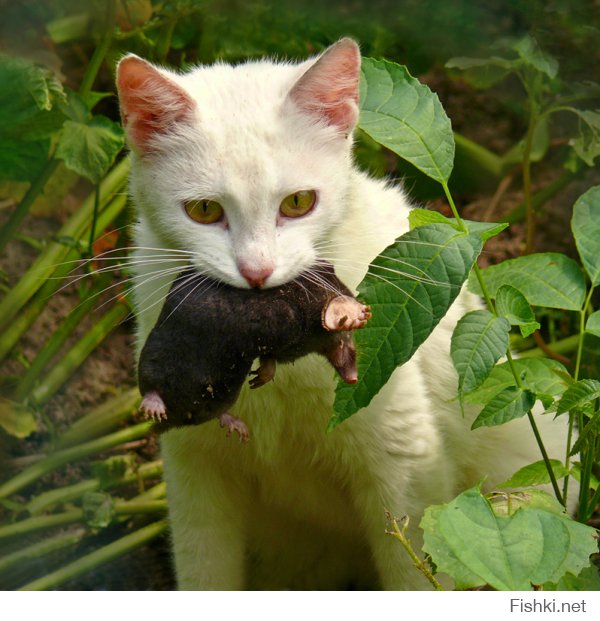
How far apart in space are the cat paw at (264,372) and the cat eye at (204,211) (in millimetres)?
270

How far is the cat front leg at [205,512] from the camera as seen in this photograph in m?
2.04

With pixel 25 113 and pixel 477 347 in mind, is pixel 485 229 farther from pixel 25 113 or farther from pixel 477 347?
pixel 25 113

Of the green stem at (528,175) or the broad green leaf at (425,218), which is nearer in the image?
the broad green leaf at (425,218)

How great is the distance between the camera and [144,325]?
6.42 ft

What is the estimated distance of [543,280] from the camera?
6.12 ft

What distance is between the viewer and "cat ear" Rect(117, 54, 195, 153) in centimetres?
167

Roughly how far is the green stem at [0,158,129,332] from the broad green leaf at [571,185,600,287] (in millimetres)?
1327

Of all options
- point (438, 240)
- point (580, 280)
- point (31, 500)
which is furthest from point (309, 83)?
point (31, 500)

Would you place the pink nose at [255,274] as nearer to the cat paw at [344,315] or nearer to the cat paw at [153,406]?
the cat paw at [344,315]

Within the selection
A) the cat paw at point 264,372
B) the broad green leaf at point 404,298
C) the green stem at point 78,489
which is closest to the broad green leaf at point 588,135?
the broad green leaf at point 404,298

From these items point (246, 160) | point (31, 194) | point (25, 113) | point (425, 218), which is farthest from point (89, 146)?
point (425, 218)

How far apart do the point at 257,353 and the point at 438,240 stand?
0.35 metres

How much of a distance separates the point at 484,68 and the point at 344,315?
1.42 m
